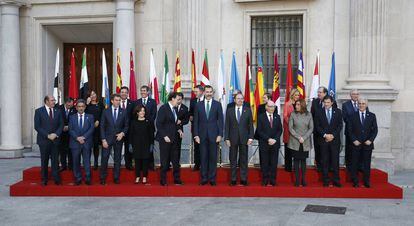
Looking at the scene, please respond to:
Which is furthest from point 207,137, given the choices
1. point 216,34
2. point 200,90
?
point 216,34

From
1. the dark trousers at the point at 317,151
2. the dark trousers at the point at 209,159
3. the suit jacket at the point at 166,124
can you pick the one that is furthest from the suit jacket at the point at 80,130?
the dark trousers at the point at 317,151

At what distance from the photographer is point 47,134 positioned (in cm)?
930

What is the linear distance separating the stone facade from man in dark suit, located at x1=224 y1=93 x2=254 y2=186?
122 inches

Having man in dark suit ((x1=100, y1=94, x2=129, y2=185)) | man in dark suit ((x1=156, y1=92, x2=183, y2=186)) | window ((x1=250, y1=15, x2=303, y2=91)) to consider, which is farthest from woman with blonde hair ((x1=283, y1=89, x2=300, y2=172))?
window ((x1=250, y1=15, x2=303, y2=91))

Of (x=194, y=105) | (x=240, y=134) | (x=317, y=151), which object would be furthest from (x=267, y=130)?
(x=194, y=105)

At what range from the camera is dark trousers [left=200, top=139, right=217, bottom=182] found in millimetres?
9305

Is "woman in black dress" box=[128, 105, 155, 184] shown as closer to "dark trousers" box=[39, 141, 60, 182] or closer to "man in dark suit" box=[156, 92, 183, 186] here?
"man in dark suit" box=[156, 92, 183, 186]

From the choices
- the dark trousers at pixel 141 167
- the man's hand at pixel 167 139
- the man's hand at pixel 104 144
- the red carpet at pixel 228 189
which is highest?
the man's hand at pixel 167 139

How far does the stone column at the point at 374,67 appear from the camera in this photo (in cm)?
1162

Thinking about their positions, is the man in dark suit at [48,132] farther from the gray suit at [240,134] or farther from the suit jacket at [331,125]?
the suit jacket at [331,125]

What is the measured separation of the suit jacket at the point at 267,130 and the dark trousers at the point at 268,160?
0.10 meters

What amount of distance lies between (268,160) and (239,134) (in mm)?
755

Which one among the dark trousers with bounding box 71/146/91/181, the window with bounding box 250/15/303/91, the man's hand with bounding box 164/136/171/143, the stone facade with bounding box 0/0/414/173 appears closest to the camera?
the man's hand with bounding box 164/136/171/143

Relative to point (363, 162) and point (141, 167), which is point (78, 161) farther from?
point (363, 162)
